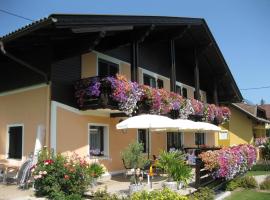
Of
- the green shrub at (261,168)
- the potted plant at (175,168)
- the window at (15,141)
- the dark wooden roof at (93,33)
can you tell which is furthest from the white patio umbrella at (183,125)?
the green shrub at (261,168)

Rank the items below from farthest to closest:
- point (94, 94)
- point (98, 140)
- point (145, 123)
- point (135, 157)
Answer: point (98, 140), point (94, 94), point (145, 123), point (135, 157)

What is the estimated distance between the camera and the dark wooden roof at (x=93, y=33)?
34.3 ft

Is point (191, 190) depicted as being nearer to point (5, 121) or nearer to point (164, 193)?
point (164, 193)

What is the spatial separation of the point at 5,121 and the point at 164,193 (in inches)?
365

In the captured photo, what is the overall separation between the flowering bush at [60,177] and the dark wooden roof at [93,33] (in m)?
3.59

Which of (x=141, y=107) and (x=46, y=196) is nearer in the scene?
(x=46, y=196)

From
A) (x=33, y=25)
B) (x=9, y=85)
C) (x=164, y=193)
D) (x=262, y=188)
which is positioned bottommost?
(x=262, y=188)

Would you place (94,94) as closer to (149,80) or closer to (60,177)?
(60,177)

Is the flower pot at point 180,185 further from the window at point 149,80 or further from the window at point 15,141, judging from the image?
the window at point 149,80

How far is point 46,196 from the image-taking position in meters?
9.70

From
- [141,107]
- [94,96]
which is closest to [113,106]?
[94,96]

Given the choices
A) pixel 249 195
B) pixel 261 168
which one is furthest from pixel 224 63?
pixel 249 195

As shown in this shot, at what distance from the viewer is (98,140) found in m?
14.6

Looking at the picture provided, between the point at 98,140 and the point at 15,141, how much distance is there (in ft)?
10.0
